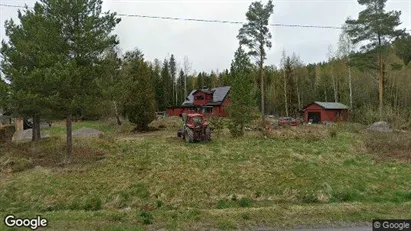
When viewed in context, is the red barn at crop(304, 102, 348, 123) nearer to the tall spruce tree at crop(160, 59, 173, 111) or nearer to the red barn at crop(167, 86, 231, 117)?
the red barn at crop(167, 86, 231, 117)

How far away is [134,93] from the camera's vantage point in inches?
1123

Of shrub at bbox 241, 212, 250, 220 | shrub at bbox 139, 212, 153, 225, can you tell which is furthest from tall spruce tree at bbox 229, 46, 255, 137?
shrub at bbox 139, 212, 153, 225

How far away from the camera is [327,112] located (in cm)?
4191

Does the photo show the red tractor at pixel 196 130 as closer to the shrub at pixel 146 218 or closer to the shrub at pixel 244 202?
the shrub at pixel 244 202

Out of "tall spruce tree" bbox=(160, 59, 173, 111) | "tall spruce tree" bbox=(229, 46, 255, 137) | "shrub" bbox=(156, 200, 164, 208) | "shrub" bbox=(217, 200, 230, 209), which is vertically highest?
"tall spruce tree" bbox=(160, 59, 173, 111)

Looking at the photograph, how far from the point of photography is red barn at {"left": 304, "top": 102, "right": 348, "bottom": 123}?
41.9 m

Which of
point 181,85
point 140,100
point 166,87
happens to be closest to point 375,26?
point 140,100

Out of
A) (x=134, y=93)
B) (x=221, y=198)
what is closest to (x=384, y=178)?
(x=221, y=198)

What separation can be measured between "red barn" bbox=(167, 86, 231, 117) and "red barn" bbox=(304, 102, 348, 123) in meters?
11.9

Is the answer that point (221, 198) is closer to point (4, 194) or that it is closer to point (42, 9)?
point (4, 194)

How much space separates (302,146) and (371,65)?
19.7 m

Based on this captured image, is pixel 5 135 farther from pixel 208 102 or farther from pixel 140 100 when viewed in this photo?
pixel 208 102

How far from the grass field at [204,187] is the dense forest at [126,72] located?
3.23 m

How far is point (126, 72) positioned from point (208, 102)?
16615 mm
